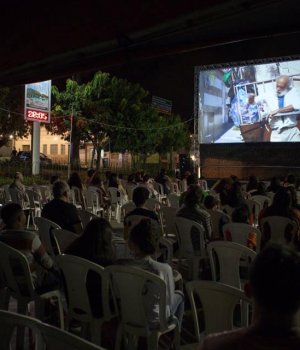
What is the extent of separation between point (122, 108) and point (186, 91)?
15798mm

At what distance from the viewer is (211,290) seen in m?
2.70

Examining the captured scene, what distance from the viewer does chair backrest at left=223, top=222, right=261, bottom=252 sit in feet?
16.5

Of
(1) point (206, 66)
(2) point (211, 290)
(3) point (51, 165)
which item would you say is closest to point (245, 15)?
(2) point (211, 290)

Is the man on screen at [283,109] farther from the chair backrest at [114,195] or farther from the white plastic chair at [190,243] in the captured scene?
the white plastic chair at [190,243]

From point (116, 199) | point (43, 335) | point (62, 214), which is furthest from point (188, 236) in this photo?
point (116, 199)

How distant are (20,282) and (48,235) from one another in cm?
134

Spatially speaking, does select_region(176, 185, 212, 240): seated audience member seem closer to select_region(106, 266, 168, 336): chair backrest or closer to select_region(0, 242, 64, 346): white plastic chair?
select_region(0, 242, 64, 346): white plastic chair

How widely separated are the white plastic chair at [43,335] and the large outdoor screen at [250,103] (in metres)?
20.7

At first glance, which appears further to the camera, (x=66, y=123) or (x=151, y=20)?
(x=66, y=123)

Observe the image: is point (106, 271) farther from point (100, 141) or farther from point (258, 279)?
point (100, 141)

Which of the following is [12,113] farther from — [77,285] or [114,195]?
[77,285]

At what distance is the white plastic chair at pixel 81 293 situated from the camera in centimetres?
333

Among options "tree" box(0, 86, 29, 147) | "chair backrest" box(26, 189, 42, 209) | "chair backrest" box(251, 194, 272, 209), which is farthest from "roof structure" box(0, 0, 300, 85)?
"tree" box(0, 86, 29, 147)

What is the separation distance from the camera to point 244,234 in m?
5.06
